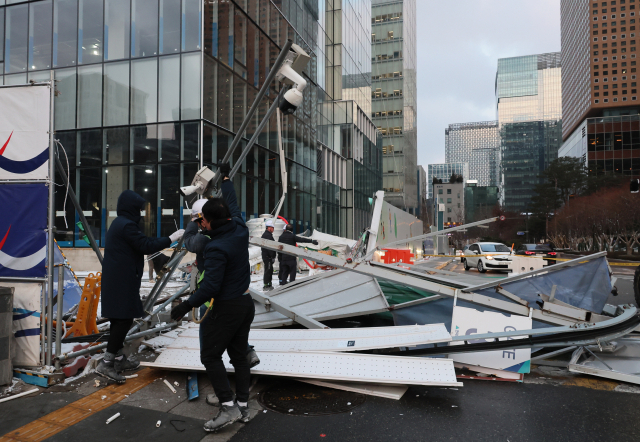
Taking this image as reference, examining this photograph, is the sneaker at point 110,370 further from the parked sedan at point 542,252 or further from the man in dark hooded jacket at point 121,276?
the parked sedan at point 542,252

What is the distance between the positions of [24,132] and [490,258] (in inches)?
754

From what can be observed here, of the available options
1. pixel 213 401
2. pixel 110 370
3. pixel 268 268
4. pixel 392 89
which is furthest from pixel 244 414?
pixel 392 89

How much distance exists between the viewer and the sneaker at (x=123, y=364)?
4.63m

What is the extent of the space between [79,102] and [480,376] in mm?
20125

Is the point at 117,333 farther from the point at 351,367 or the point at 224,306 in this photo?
the point at 351,367

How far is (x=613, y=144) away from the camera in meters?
92.8

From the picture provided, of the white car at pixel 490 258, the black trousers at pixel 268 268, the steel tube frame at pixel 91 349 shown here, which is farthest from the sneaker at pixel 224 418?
the white car at pixel 490 258

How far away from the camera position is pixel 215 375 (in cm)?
→ 344

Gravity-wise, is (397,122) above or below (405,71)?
below

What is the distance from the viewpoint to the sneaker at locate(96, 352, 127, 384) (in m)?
4.35

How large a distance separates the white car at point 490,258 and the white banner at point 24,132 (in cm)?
1689

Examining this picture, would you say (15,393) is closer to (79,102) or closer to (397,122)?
(79,102)

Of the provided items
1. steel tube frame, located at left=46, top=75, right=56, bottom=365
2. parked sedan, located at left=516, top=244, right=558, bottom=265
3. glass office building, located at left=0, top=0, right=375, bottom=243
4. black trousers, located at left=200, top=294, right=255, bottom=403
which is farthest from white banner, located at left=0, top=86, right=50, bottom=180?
parked sedan, located at left=516, top=244, right=558, bottom=265

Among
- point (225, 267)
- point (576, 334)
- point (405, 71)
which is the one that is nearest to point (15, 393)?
point (225, 267)
